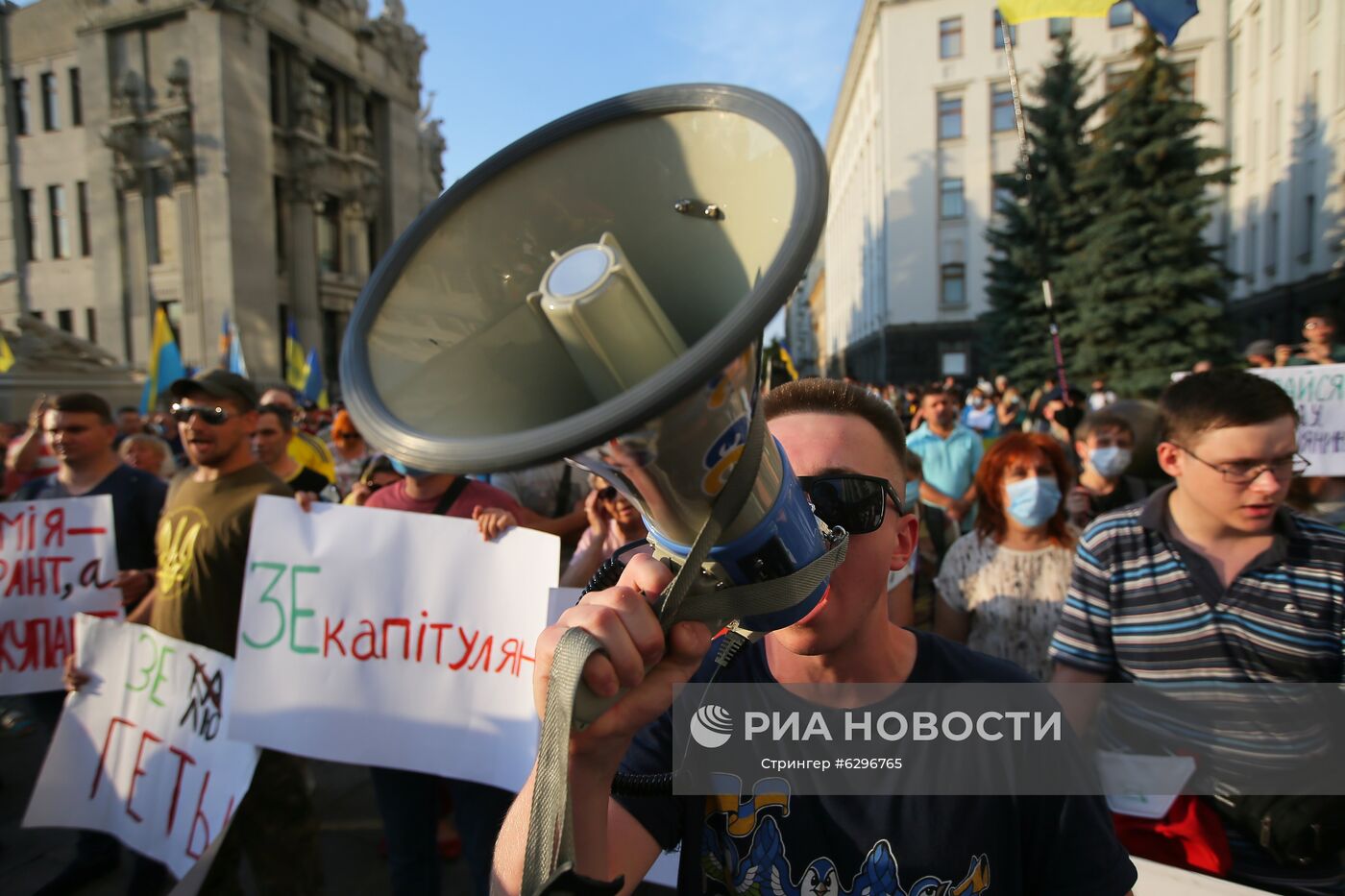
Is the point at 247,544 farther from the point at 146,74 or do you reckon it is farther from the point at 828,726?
the point at 146,74

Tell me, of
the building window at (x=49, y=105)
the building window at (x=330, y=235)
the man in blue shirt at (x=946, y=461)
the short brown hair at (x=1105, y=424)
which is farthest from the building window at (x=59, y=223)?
the short brown hair at (x=1105, y=424)

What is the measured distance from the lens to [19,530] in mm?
3283

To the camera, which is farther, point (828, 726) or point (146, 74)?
point (146, 74)

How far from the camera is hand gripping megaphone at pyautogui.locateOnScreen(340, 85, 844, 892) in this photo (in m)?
0.69

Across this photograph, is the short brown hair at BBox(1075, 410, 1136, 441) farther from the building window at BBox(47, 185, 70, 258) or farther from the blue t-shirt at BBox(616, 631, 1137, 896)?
the building window at BBox(47, 185, 70, 258)

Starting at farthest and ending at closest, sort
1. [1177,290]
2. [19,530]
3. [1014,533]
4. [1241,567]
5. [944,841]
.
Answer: [1177,290] < [19,530] < [1014,533] < [1241,567] < [944,841]

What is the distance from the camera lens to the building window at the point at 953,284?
31.2 meters

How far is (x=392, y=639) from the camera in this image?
254 centimetres

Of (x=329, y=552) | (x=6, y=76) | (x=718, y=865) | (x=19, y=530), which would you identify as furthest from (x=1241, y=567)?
(x=6, y=76)

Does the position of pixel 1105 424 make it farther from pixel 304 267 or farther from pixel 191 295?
pixel 304 267

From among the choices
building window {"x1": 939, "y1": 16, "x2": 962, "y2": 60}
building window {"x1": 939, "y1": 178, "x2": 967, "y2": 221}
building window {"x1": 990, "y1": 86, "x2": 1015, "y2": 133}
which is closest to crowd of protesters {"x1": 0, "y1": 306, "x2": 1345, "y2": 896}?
building window {"x1": 939, "y1": 178, "x2": 967, "y2": 221}

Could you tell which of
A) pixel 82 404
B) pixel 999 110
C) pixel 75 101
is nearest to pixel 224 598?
pixel 82 404

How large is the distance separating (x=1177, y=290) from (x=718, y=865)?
19500mm

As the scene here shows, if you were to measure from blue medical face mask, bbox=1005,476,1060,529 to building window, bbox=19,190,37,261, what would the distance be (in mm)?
32754
